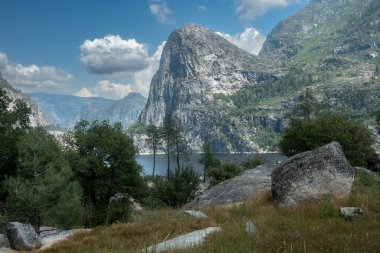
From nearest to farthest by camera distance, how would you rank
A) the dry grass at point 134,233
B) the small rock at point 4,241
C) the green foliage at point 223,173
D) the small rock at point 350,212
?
the small rock at point 350,212 < the dry grass at point 134,233 < the small rock at point 4,241 < the green foliage at point 223,173

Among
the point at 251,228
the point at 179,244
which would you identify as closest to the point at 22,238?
the point at 179,244

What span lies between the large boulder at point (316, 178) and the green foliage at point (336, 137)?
47245mm

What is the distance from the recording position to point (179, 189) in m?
55.1

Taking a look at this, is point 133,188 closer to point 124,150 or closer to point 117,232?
point 124,150

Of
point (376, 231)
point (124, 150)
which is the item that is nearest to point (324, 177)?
point (376, 231)

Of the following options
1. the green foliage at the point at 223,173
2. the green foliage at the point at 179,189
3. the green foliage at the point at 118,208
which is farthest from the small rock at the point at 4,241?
the green foliage at the point at 223,173

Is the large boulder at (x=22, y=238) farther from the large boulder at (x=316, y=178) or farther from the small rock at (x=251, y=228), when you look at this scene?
the large boulder at (x=316, y=178)

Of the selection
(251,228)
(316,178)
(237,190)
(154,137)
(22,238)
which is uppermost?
(154,137)

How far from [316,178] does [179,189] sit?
41.4m

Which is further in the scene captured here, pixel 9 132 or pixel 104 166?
pixel 104 166

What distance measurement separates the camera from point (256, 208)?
15.3m

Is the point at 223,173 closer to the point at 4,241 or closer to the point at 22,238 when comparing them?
the point at 4,241

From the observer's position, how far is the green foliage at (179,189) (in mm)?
54156

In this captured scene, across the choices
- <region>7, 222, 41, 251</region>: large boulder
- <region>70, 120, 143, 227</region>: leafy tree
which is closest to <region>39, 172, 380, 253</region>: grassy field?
<region>7, 222, 41, 251</region>: large boulder
